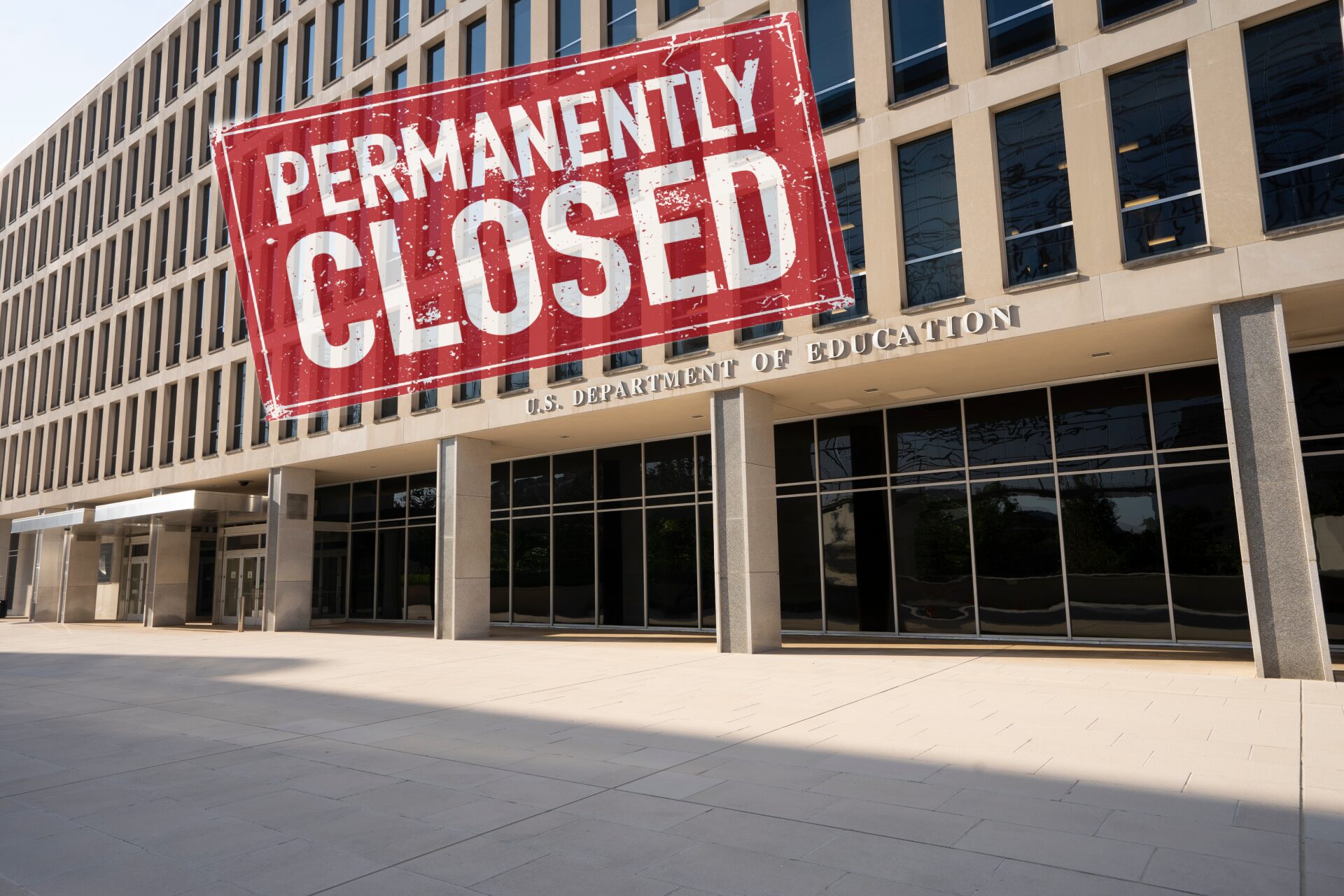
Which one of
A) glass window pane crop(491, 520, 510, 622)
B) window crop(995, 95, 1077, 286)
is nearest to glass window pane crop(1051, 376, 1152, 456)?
window crop(995, 95, 1077, 286)

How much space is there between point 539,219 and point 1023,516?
1251cm

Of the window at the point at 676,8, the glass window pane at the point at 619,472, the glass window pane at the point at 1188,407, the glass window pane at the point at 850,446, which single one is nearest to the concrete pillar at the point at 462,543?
the glass window pane at the point at 619,472

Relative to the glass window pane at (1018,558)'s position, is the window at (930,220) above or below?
above

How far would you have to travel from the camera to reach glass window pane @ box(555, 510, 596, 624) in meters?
23.2

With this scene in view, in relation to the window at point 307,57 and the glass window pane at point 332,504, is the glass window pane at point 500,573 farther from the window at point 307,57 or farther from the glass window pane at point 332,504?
the window at point 307,57

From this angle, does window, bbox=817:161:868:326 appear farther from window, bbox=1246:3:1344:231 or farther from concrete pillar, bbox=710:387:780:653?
window, bbox=1246:3:1344:231

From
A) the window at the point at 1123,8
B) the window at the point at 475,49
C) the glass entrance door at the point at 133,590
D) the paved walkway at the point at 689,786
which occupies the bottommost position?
the paved walkway at the point at 689,786

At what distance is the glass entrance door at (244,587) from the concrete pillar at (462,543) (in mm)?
11639

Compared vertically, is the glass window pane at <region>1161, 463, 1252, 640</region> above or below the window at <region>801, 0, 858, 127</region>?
below

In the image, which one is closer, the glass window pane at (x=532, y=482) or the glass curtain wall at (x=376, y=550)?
the glass window pane at (x=532, y=482)

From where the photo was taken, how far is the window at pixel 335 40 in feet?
88.1

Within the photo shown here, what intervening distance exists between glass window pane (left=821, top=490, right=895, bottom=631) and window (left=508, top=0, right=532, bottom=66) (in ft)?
44.5

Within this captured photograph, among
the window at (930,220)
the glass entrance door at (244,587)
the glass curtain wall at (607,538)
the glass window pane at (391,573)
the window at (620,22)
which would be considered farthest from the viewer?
the glass entrance door at (244,587)

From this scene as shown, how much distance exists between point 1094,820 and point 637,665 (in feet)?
31.4
